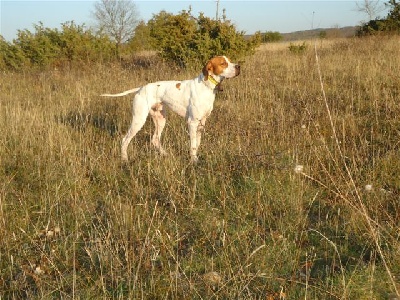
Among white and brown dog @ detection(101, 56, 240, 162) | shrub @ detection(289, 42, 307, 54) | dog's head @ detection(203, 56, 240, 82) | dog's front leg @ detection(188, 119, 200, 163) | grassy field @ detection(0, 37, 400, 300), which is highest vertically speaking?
shrub @ detection(289, 42, 307, 54)

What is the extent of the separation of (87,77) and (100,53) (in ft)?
13.1

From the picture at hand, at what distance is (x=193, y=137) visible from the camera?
445 cm

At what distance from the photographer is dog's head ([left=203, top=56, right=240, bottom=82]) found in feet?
15.1

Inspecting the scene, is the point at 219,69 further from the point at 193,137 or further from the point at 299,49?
the point at 299,49

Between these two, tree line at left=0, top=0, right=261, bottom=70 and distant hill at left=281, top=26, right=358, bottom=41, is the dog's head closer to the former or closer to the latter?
distant hill at left=281, top=26, right=358, bottom=41

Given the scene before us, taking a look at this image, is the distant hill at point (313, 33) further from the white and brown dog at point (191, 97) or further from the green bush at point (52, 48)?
the green bush at point (52, 48)

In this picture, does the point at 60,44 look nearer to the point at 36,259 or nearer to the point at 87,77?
the point at 87,77

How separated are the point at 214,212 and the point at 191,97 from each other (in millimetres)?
2060

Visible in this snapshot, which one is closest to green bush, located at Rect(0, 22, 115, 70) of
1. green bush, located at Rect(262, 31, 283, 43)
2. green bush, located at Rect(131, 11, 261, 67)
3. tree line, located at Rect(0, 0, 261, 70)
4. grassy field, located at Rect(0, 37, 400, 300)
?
tree line, located at Rect(0, 0, 261, 70)

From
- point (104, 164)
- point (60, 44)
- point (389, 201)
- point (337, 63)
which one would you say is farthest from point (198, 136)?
point (60, 44)

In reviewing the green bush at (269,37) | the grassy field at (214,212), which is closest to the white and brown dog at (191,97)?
the grassy field at (214,212)

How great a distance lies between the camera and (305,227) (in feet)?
9.11

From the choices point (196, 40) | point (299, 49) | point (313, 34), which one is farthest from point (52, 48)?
point (313, 34)

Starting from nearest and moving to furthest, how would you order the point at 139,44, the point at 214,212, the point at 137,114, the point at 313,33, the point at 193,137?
the point at 214,212
the point at 313,33
the point at 193,137
the point at 137,114
the point at 139,44
